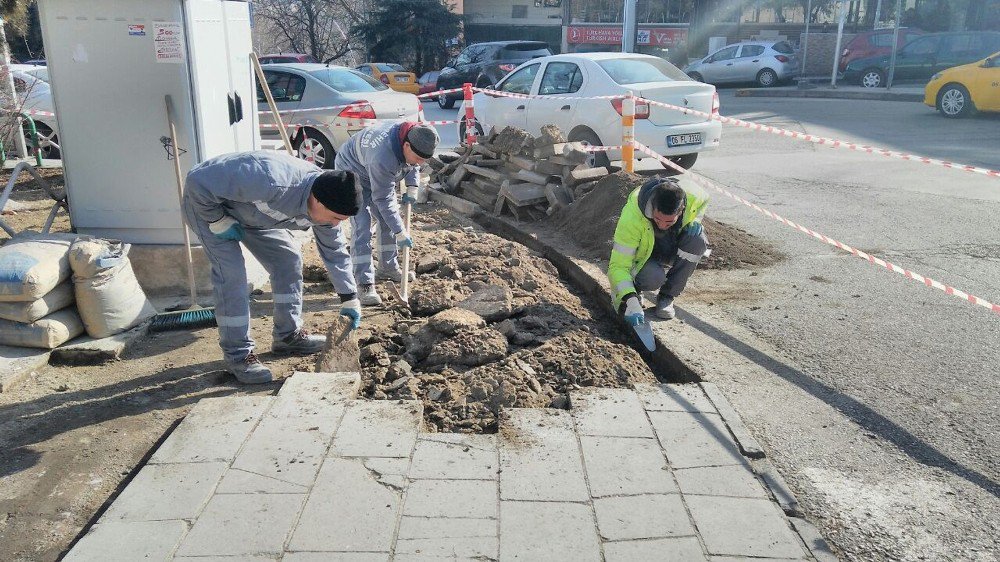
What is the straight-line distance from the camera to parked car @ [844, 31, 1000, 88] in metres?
22.3

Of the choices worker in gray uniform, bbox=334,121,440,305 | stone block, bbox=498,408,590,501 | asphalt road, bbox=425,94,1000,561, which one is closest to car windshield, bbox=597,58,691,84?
asphalt road, bbox=425,94,1000,561

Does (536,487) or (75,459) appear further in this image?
(75,459)

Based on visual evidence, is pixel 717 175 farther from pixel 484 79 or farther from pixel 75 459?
pixel 484 79

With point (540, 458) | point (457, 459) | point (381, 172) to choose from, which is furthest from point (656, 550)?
point (381, 172)

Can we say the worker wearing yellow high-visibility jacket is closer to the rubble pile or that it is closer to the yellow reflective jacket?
the yellow reflective jacket

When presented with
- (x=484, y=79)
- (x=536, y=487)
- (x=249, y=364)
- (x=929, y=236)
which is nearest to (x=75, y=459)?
(x=249, y=364)

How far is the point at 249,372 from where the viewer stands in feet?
15.4

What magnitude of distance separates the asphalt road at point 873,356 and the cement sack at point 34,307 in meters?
4.02

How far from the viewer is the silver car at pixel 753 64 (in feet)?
86.4

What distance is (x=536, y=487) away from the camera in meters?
3.44

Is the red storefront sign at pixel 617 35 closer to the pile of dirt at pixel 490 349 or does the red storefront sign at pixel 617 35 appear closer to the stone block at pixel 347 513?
the pile of dirt at pixel 490 349

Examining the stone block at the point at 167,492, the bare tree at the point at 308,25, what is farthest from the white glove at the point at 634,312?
the bare tree at the point at 308,25

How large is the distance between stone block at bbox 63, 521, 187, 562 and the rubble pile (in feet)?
18.6

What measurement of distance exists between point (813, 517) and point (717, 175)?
8279 millimetres
